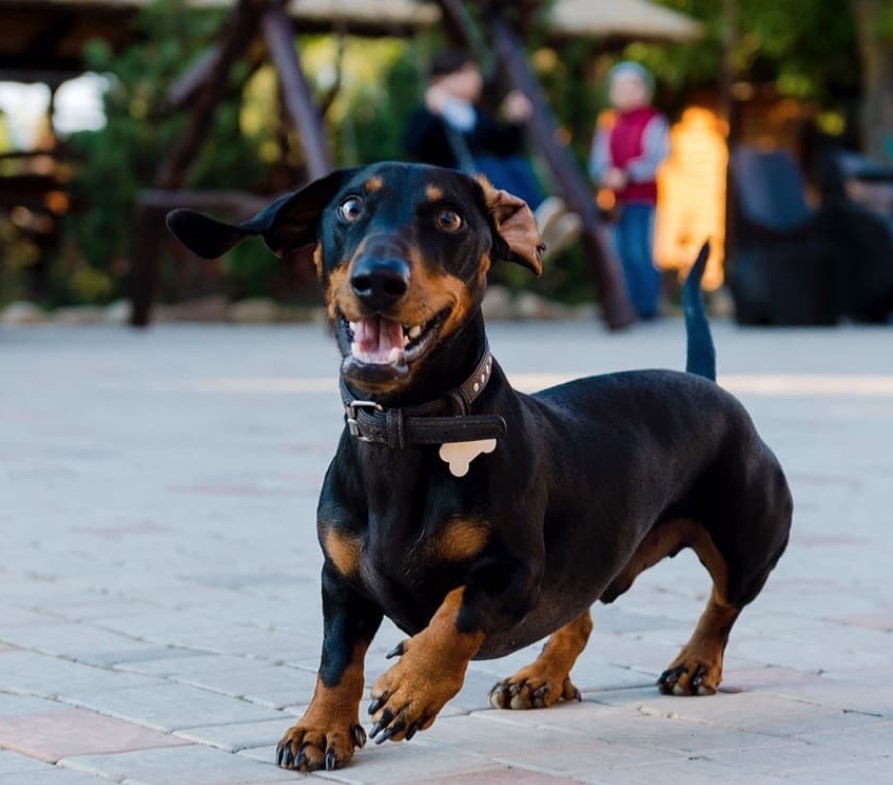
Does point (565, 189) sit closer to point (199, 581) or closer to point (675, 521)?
point (199, 581)

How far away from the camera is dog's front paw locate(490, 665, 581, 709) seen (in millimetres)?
3980

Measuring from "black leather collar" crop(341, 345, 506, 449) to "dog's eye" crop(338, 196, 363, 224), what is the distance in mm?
273

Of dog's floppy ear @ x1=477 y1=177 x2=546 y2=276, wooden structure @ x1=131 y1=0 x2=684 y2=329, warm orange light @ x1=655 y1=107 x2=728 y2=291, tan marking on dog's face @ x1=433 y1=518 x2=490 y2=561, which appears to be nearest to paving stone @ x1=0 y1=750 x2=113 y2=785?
tan marking on dog's face @ x1=433 y1=518 x2=490 y2=561

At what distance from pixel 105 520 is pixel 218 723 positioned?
2.74 metres

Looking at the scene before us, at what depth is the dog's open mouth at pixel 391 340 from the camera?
11.1 ft

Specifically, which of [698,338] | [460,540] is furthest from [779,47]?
[460,540]

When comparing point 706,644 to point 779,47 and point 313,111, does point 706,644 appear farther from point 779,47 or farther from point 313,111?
point 779,47

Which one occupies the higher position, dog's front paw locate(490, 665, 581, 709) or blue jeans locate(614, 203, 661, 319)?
dog's front paw locate(490, 665, 581, 709)

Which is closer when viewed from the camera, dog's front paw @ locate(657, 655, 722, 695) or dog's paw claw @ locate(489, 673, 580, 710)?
dog's paw claw @ locate(489, 673, 580, 710)

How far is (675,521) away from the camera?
4.20 m

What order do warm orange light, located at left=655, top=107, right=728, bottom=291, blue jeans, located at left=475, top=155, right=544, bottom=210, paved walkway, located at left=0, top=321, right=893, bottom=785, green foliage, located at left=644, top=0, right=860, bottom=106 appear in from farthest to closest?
warm orange light, located at left=655, top=107, right=728, bottom=291 → green foliage, located at left=644, top=0, right=860, bottom=106 → blue jeans, located at left=475, top=155, right=544, bottom=210 → paved walkway, located at left=0, top=321, right=893, bottom=785

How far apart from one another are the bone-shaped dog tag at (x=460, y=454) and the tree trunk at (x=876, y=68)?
24.0 metres

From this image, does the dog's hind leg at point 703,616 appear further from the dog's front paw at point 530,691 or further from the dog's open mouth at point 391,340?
the dog's open mouth at point 391,340

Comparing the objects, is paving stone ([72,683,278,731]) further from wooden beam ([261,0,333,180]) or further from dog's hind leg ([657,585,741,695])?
wooden beam ([261,0,333,180])
